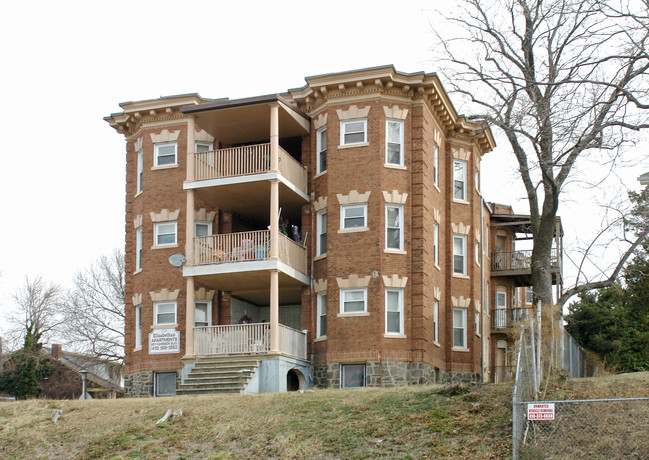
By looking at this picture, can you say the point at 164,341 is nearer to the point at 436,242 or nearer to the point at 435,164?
the point at 436,242

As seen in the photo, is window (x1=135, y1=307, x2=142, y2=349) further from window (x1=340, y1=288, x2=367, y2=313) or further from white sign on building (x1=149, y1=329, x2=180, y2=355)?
window (x1=340, y1=288, x2=367, y2=313)

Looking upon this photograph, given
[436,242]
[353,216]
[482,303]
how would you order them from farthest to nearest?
[482,303]
[436,242]
[353,216]

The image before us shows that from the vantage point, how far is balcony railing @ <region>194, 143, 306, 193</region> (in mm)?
29391

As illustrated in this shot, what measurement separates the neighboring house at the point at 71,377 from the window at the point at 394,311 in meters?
22.4

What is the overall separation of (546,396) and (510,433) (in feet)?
6.59

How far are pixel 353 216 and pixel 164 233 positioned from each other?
7517 mm

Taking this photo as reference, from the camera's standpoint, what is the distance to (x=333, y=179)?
29906 millimetres

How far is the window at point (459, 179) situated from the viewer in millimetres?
34031

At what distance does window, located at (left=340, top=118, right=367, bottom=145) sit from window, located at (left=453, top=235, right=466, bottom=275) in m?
6.35

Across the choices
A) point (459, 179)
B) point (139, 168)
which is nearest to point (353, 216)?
point (459, 179)

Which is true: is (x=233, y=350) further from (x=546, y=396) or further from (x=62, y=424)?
(x=546, y=396)

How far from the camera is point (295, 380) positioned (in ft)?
99.1

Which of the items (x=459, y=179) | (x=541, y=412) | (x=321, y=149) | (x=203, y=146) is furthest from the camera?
(x=459, y=179)

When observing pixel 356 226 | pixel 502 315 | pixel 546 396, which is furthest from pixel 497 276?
pixel 546 396
